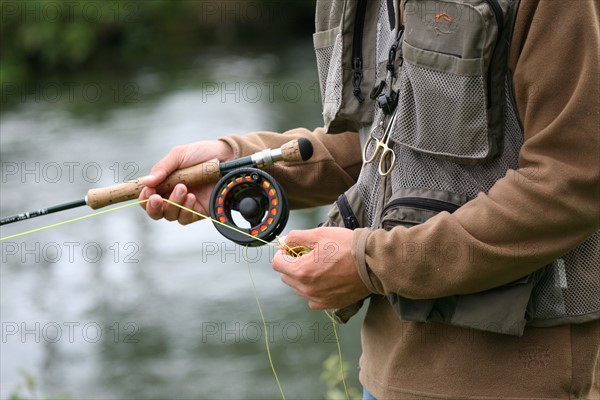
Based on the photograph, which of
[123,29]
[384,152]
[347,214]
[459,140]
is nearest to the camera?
[459,140]

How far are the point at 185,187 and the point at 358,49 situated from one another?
0.49 meters

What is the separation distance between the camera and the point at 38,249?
247 inches

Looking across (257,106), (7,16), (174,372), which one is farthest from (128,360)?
(7,16)

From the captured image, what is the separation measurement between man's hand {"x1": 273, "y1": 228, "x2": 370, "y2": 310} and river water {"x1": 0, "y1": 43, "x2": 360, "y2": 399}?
109 inches

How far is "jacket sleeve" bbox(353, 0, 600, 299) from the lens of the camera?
1.20 m

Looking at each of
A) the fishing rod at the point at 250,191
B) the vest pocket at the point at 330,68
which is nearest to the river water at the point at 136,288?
the fishing rod at the point at 250,191

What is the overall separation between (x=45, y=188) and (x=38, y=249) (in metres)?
1.09

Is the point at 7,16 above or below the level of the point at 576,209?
below

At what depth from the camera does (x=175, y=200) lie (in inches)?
71.8

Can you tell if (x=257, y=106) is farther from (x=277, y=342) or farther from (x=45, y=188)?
(x=277, y=342)

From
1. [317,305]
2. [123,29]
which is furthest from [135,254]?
[123,29]

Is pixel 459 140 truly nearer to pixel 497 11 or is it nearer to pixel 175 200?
pixel 497 11

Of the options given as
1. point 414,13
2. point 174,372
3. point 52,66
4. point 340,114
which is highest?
point 414,13

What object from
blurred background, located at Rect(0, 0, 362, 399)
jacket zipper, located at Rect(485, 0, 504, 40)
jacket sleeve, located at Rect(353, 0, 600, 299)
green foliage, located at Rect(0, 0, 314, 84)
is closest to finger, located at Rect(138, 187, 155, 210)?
jacket sleeve, located at Rect(353, 0, 600, 299)
